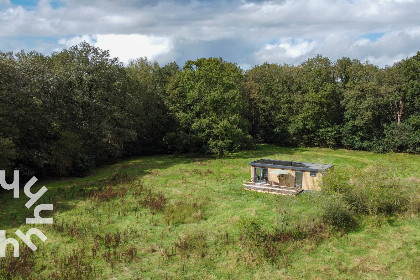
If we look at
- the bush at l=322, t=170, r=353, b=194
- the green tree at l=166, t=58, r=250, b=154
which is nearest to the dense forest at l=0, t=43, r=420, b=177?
the green tree at l=166, t=58, r=250, b=154

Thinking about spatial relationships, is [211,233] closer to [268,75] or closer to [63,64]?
[63,64]

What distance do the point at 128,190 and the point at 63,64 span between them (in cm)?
1747

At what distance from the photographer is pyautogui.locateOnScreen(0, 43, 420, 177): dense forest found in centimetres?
2752

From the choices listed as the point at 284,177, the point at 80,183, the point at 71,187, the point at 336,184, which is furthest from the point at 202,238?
the point at 80,183

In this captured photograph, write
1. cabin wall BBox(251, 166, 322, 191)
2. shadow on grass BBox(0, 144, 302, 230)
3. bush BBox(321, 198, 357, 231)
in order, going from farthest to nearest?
cabin wall BBox(251, 166, 322, 191)
shadow on grass BBox(0, 144, 302, 230)
bush BBox(321, 198, 357, 231)

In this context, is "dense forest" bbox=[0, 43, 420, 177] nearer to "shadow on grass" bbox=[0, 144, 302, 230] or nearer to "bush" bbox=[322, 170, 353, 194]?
"shadow on grass" bbox=[0, 144, 302, 230]

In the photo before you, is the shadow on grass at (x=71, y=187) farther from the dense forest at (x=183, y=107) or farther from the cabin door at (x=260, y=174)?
the cabin door at (x=260, y=174)

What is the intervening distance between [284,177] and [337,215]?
8.30m

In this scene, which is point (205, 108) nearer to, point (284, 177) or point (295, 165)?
point (295, 165)

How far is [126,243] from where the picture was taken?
15.7 meters

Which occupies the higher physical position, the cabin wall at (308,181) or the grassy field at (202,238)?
the cabin wall at (308,181)

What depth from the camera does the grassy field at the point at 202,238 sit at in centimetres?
1332

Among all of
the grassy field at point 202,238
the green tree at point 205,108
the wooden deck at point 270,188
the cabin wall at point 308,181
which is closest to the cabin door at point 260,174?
the wooden deck at point 270,188

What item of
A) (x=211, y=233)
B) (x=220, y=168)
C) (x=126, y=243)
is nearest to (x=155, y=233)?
(x=126, y=243)
